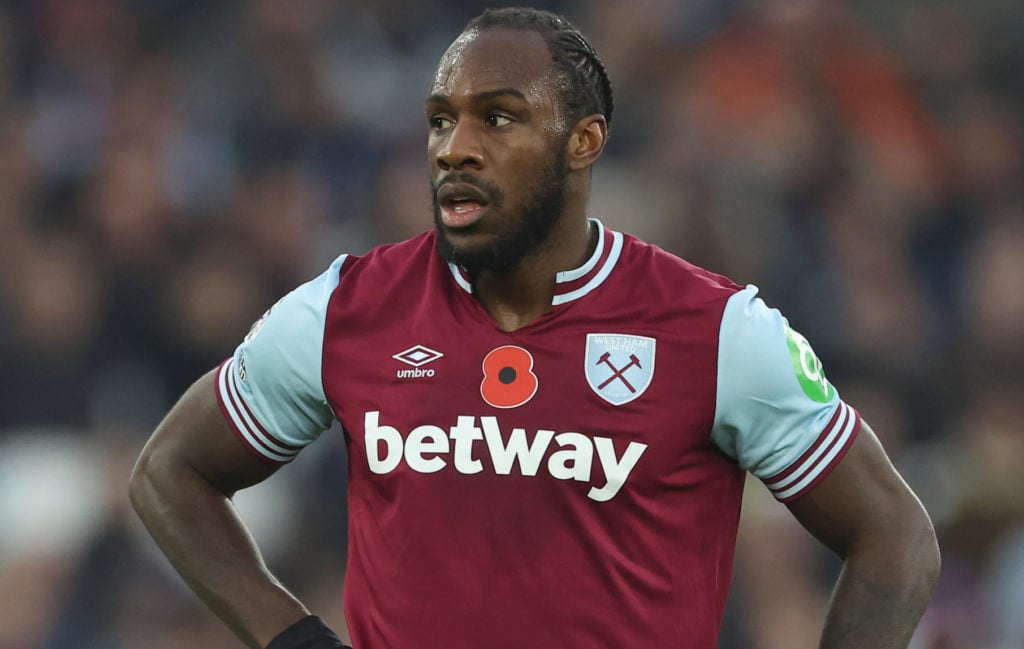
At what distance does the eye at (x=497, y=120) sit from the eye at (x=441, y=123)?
77 mm

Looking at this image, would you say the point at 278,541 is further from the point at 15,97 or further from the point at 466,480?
the point at 466,480

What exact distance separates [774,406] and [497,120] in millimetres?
780

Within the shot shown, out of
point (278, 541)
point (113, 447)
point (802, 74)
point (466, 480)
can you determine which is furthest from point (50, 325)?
point (466, 480)

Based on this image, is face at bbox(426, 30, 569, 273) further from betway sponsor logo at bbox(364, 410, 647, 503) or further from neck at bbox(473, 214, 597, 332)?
betway sponsor logo at bbox(364, 410, 647, 503)

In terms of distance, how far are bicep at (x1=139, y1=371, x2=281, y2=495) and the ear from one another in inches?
35.5

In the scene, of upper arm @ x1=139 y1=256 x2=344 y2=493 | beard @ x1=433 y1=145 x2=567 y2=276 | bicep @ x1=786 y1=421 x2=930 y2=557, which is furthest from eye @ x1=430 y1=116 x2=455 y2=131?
bicep @ x1=786 y1=421 x2=930 y2=557

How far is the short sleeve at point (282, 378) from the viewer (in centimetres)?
343

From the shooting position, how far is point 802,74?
8.29 m

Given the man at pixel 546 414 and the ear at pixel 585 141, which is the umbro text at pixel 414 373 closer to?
the man at pixel 546 414

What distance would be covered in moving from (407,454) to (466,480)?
0.14 meters

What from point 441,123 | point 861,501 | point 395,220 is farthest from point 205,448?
point 395,220

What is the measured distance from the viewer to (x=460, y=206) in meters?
3.31

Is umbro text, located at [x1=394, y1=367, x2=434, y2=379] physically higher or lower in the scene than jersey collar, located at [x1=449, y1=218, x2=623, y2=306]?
lower

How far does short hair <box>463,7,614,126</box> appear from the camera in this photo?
3367mm
